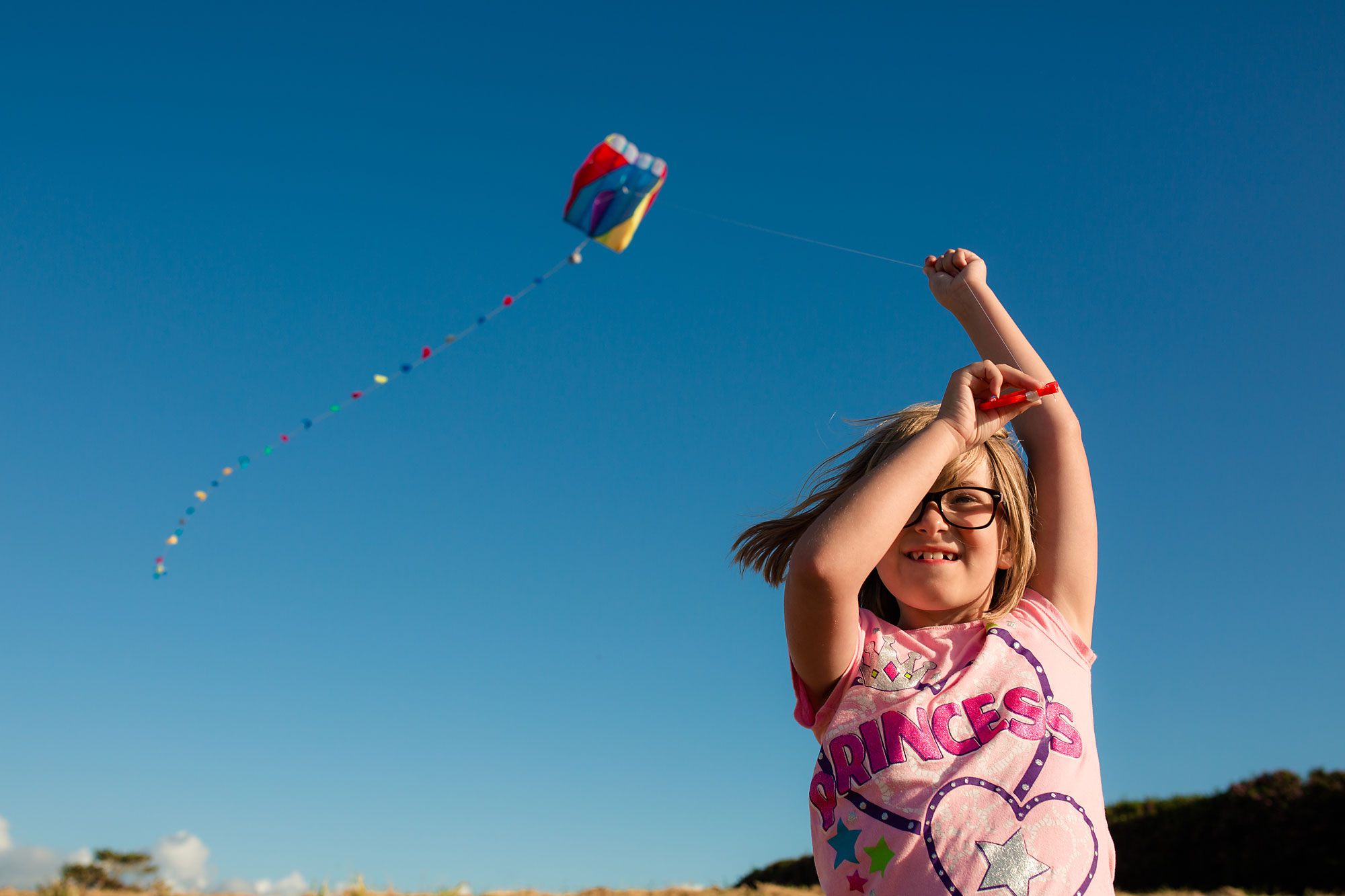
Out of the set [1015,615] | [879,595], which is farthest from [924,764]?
[879,595]

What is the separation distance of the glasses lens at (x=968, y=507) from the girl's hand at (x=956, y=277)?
0.79 meters

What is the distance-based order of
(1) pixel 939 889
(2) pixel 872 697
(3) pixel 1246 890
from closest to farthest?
(1) pixel 939 889 < (2) pixel 872 697 < (3) pixel 1246 890

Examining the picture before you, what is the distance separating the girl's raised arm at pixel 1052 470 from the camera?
2436 mm

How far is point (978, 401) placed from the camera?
234cm

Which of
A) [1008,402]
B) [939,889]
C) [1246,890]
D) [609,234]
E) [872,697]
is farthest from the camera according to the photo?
[1246,890]

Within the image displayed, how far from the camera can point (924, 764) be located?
79.1 inches

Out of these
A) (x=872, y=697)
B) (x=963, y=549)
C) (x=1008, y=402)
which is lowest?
(x=872, y=697)

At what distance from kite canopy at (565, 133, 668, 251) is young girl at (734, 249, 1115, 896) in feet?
6.80

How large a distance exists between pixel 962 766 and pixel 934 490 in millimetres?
729

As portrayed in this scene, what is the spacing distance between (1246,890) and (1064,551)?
14.6m

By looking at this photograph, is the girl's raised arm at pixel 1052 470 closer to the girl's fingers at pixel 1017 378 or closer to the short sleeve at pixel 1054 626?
the short sleeve at pixel 1054 626

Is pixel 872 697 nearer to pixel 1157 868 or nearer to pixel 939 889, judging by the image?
pixel 939 889

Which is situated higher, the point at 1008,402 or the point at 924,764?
the point at 1008,402

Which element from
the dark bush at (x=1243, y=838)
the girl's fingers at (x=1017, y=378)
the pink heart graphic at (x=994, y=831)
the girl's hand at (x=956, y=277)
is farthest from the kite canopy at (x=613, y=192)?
the dark bush at (x=1243, y=838)
